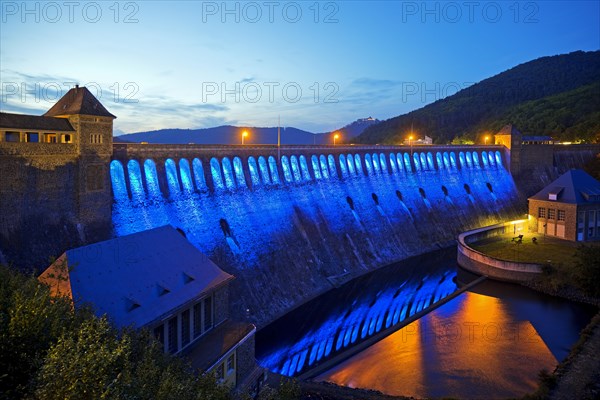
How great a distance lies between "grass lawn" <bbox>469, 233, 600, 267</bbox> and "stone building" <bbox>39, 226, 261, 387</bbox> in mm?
28716

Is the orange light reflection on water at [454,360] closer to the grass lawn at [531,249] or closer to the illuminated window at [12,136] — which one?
the grass lawn at [531,249]

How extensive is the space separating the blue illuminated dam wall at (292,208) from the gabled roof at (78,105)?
3.32 metres

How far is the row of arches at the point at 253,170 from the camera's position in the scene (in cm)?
3039

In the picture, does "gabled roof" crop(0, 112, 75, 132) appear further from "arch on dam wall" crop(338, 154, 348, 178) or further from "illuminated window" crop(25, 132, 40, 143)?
"arch on dam wall" crop(338, 154, 348, 178)

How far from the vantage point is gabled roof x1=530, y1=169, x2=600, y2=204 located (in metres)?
46.2

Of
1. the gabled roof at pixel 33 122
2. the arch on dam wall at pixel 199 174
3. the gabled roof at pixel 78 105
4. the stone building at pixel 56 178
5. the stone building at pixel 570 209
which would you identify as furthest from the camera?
the stone building at pixel 570 209

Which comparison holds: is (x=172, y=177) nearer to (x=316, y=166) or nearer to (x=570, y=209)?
(x=316, y=166)

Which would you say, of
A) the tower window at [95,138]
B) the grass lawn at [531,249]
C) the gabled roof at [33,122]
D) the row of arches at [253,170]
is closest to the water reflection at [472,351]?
the grass lawn at [531,249]

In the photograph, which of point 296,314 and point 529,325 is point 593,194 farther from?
point 296,314

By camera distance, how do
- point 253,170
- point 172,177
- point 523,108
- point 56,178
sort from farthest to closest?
point 523,108 → point 253,170 → point 172,177 → point 56,178

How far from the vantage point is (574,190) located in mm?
46625

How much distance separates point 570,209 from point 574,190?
2233mm

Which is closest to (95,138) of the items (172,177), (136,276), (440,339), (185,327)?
(172,177)

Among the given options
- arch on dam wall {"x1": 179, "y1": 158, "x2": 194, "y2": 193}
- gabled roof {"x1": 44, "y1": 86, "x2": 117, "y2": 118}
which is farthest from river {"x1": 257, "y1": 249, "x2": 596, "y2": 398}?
gabled roof {"x1": 44, "y1": 86, "x2": 117, "y2": 118}
